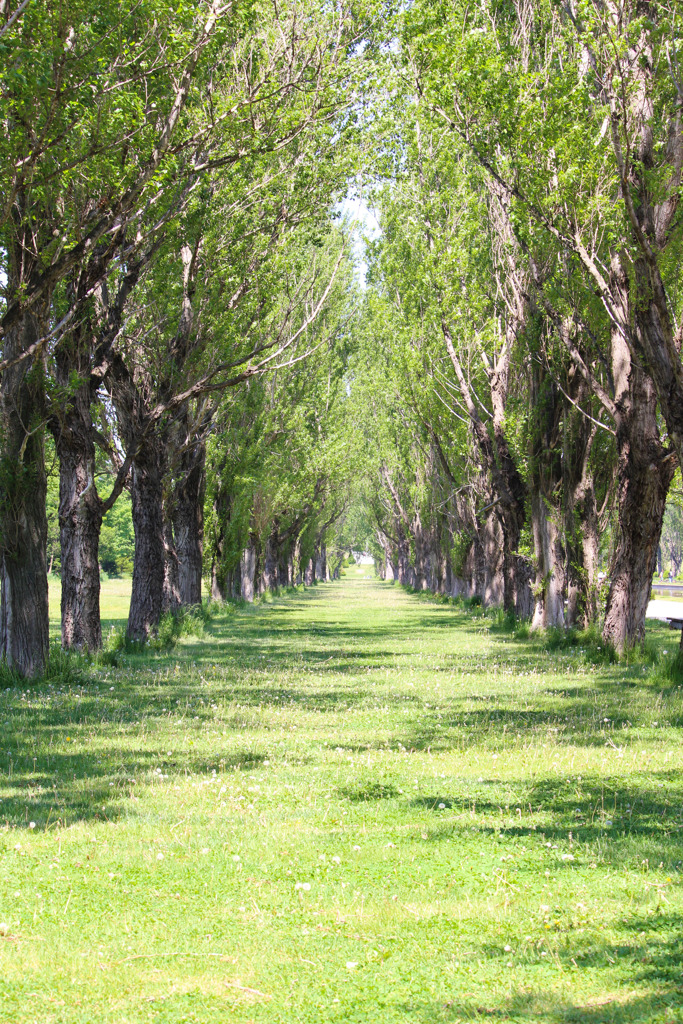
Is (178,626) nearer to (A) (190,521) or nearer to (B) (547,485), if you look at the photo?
(A) (190,521)

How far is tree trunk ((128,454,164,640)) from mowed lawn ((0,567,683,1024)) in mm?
7912

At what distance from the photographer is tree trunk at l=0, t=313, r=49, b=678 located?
14.1 meters

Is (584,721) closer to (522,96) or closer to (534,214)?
(534,214)

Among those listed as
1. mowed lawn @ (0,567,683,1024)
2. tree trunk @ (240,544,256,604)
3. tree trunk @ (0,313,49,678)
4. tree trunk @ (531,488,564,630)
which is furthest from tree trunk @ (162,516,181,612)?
tree trunk @ (240,544,256,604)

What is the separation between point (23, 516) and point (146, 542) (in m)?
6.22

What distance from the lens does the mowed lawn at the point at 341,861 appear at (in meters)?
4.25

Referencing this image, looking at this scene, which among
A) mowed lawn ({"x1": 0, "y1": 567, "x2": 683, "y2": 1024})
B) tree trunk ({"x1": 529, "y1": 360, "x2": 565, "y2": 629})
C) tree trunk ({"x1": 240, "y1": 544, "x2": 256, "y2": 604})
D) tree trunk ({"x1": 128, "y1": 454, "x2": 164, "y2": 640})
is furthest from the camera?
tree trunk ({"x1": 240, "y1": 544, "x2": 256, "y2": 604})

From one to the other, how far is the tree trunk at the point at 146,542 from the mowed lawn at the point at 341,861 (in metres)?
7.91

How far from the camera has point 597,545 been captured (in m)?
20.5

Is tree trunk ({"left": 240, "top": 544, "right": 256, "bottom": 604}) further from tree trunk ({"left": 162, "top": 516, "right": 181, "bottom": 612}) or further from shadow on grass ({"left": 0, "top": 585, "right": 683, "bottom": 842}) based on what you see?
shadow on grass ({"left": 0, "top": 585, "right": 683, "bottom": 842})

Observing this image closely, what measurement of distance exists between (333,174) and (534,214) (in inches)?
176

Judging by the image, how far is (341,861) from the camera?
19.7ft

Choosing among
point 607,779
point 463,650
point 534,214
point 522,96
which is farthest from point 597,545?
point 607,779

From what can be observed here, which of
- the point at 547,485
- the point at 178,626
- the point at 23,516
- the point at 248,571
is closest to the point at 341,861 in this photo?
the point at 23,516
